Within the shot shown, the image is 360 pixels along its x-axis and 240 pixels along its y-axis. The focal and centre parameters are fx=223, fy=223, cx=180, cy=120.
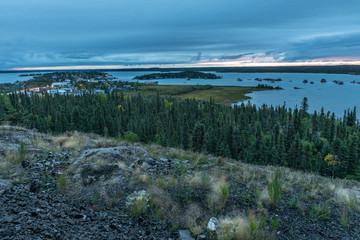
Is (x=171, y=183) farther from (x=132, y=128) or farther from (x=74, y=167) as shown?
(x=132, y=128)

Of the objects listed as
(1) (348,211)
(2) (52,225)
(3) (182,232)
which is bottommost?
(1) (348,211)

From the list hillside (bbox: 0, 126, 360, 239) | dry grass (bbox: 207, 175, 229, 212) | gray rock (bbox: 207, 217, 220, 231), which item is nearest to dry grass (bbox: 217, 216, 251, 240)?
hillside (bbox: 0, 126, 360, 239)

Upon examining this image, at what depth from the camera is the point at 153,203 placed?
27.0ft

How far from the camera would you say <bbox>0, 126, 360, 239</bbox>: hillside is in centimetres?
673

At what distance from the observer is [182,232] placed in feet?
23.1

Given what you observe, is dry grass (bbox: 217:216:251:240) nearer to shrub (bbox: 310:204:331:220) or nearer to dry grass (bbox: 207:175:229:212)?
dry grass (bbox: 207:175:229:212)

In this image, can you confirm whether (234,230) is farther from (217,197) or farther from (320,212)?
(320,212)

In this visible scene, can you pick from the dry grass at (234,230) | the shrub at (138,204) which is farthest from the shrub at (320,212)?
the shrub at (138,204)

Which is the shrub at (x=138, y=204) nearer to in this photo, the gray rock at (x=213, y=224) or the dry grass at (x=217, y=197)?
the gray rock at (x=213, y=224)

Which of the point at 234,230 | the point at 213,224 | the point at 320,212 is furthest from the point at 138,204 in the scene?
the point at 320,212

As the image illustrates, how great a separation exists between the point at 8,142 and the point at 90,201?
34.9ft

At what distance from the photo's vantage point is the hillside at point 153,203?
22.1 feet

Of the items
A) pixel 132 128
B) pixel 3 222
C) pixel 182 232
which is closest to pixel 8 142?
pixel 3 222

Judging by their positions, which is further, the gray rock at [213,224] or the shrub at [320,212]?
the shrub at [320,212]
